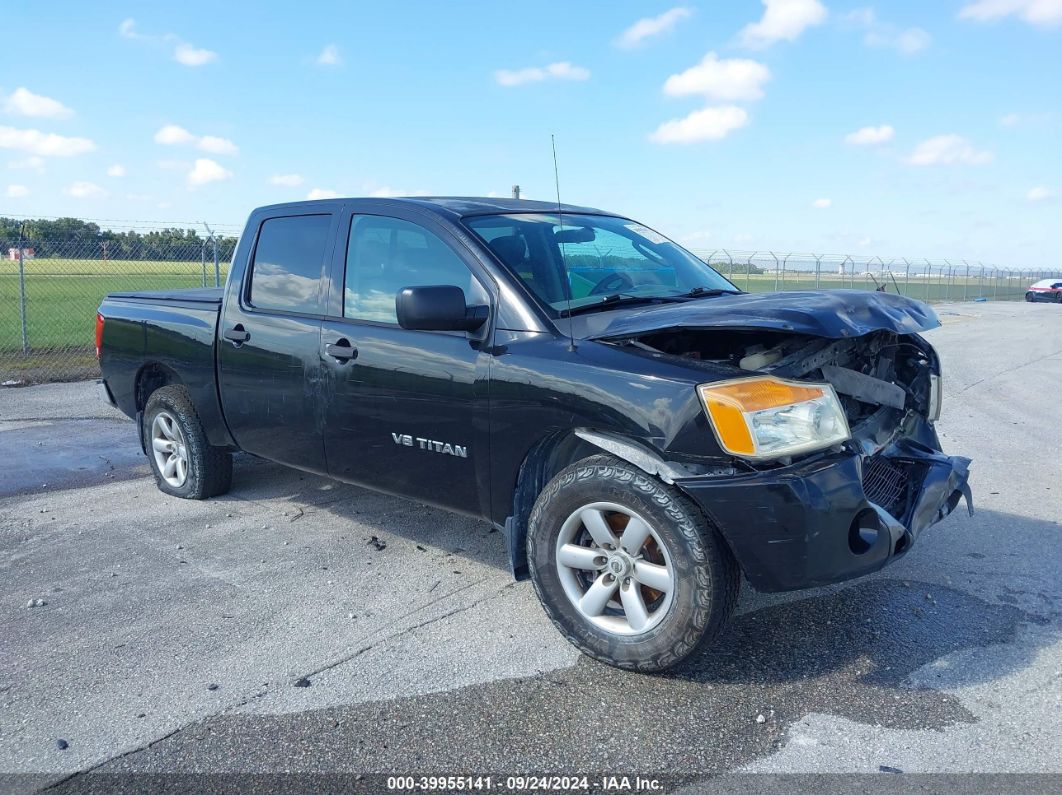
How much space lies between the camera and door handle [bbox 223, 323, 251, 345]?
486cm

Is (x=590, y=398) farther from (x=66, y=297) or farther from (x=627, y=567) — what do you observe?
(x=66, y=297)

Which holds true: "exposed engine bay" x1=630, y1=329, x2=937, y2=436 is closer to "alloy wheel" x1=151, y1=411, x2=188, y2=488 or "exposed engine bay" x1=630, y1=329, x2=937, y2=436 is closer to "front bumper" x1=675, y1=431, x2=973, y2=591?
"front bumper" x1=675, y1=431, x2=973, y2=591

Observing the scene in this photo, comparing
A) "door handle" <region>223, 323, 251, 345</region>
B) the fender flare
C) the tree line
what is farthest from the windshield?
the tree line

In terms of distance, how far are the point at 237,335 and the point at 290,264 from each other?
52cm

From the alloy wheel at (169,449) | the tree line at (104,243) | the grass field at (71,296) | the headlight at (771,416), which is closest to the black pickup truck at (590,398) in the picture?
the headlight at (771,416)

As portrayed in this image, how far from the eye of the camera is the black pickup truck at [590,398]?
3094mm

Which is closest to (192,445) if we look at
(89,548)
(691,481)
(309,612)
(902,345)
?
(89,548)

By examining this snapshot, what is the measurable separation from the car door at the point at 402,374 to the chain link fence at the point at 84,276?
1986 mm

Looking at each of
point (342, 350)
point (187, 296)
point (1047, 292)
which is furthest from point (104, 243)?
point (1047, 292)

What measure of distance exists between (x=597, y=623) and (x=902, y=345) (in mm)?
2097

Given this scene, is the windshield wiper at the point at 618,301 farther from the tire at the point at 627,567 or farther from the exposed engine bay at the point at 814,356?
the tire at the point at 627,567

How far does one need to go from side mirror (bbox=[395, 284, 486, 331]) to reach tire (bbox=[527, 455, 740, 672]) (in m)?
0.78

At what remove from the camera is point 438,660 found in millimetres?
3494

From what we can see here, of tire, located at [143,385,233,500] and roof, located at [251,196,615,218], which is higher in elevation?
roof, located at [251,196,615,218]
